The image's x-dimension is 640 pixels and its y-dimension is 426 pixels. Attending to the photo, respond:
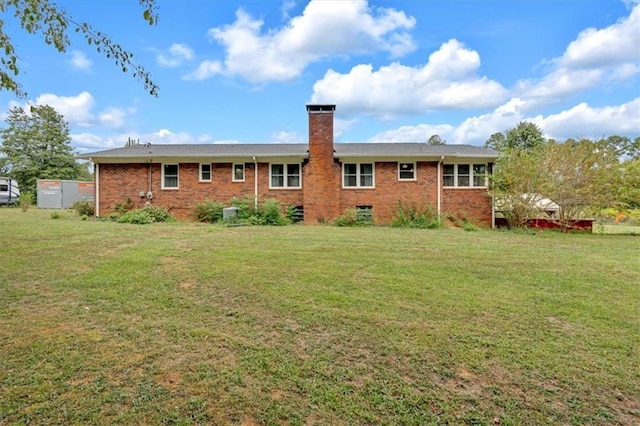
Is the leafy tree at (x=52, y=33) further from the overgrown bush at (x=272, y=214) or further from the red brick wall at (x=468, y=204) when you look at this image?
the red brick wall at (x=468, y=204)

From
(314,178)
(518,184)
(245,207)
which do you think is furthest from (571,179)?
(245,207)

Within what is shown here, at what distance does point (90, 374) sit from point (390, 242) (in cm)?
797

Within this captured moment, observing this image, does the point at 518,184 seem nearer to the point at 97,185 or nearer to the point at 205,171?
the point at 205,171

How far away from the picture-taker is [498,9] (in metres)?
10.8

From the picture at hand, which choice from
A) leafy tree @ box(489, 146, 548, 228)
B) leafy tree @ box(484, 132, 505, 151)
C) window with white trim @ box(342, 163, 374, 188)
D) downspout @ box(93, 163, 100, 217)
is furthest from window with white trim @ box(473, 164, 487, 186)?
leafy tree @ box(484, 132, 505, 151)

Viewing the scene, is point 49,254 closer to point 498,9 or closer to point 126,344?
point 126,344

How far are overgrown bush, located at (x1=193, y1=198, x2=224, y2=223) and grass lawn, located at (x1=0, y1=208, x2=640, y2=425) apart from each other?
925 centimetres

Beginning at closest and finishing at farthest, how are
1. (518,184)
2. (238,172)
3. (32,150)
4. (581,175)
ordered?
(581,175), (518,184), (238,172), (32,150)

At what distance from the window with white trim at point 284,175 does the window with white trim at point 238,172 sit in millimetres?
1357

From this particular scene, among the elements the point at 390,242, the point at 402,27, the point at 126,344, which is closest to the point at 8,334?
the point at 126,344

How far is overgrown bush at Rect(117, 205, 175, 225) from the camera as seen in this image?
15.1 meters

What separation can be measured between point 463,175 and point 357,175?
476 cm

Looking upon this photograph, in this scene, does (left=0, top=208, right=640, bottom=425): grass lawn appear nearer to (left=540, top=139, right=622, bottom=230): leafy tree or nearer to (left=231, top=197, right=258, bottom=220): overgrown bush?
(left=540, top=139, right=622, bottom=230): leafy tree

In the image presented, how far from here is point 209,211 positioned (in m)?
16.2
